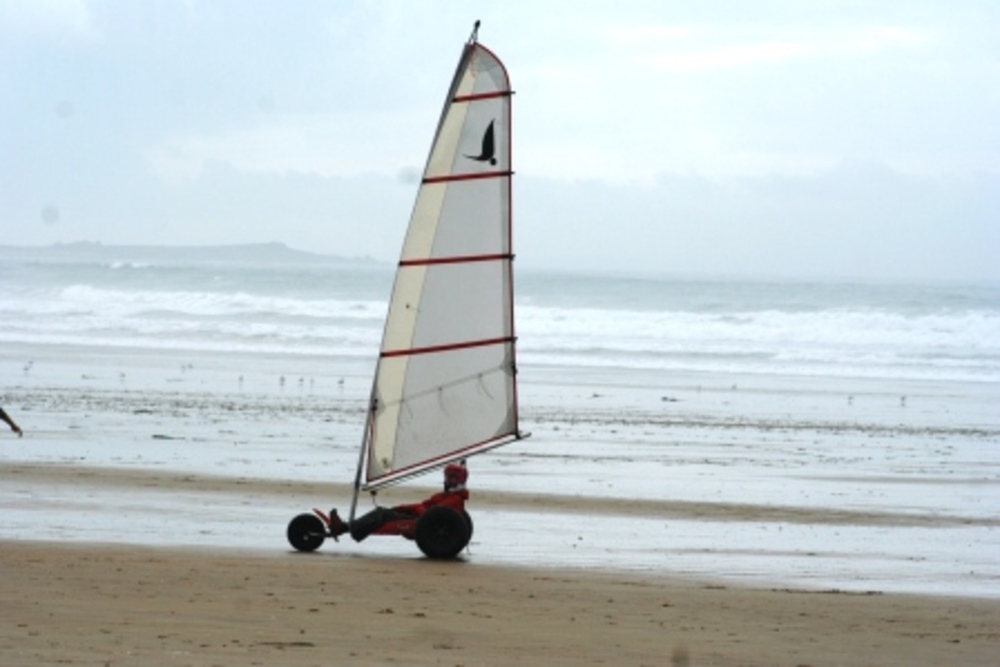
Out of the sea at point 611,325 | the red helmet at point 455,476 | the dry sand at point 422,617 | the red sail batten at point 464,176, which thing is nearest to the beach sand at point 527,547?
the dry sand at point 422,617

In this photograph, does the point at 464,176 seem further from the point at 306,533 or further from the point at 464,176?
the point at 306,533

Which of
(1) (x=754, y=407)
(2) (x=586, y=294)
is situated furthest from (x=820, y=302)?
(1) (x=754, y=407)

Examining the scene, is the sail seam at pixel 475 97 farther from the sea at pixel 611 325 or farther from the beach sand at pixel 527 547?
the sea at pixel 611 325

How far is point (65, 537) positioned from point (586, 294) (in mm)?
74926

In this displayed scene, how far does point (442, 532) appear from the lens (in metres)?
12.6

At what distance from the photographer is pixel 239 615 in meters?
9.48

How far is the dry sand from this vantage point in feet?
28.1

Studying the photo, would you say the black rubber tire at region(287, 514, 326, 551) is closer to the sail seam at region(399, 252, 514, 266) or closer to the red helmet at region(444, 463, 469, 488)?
the red helmet at region(444, 463, 469, 488)

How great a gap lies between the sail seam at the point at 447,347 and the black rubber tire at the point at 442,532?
1.44 m

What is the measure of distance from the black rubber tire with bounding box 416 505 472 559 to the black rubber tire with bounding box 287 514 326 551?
79 cm

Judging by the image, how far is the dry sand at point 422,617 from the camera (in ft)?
28.1

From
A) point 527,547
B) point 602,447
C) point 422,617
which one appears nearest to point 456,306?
point 527,547

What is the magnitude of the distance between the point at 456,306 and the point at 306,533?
2189mm

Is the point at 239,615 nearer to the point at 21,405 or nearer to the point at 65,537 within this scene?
the point at 65,537
